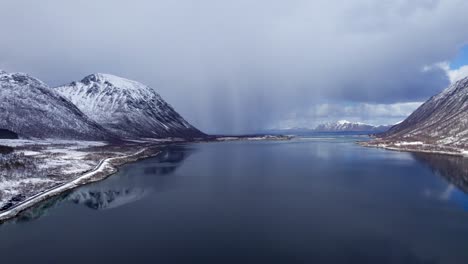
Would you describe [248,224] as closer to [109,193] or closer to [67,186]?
[109,193]

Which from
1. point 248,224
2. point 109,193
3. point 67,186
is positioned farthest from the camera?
point 67,186

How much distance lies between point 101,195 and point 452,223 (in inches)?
2314

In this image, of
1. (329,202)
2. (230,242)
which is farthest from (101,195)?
(329,202)

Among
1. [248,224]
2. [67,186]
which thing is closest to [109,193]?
[67,186]

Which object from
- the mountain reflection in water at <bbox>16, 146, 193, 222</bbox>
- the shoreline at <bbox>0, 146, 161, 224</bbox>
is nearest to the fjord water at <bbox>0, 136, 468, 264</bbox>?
the mountain reflection in water at <bbox>16, 146, 193, 222</bbox>

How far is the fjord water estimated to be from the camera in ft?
109

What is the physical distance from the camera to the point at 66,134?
19838cm

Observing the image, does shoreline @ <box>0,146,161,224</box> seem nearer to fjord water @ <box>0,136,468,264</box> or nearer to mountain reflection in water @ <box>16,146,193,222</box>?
mountain reflection in water @ <box>16,146,193,222</box>

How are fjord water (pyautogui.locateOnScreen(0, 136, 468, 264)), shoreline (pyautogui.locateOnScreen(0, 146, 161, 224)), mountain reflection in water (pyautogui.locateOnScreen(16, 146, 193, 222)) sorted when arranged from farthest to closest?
mountain reflection in water (pyautogui.locateOnScreen(16, 146, 193, 222)) → shoreline (pyautogui.locateOnScreen(0, 146, 161, 224)) → fjord water (pyautogui.locateOnScreen(0, 136, 468, 264))

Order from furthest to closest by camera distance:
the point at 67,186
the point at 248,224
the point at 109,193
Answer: the point at 67,186 → the point at 109,193 → the point at 248,224

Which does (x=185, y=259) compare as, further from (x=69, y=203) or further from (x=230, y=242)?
(x=69, y=203)

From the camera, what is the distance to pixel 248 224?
42875 mm

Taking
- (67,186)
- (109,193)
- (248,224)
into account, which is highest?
(67,186)

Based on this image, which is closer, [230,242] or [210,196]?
[230,242]
